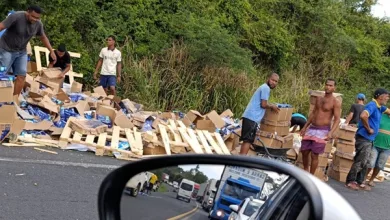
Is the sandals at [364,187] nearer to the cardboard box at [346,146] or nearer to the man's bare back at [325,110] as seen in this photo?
the cardboard box at [346,146]

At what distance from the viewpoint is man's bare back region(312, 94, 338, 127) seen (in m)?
8.95

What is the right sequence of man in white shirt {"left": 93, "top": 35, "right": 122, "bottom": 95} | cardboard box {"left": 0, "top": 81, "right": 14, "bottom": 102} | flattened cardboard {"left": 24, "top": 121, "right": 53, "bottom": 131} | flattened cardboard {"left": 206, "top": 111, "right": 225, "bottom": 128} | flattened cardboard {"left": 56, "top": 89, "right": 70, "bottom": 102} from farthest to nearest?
man in white shirt {"left": 93, "top": 35, "right": 122, "bottom": 95} < flattened cardboard {"left": 206, "top": 111, "right": 225, "bottom": 128} < flattened cardboard {"left": 56, "top": 89, "right": 70, "bottom": 102} < flattened cardboard {"left": 24, "top": 121, "right": 53, "bottom": 131} < cardboard box {"left": 0, "top": 81, "right": 14, "bottom": 102}

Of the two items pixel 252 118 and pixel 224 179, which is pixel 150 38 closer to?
pixel 252 118

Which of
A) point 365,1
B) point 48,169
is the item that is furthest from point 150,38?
point 365,1

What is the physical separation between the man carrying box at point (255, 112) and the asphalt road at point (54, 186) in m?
1.91

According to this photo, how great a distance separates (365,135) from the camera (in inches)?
377

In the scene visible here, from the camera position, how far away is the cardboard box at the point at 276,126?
9.80m

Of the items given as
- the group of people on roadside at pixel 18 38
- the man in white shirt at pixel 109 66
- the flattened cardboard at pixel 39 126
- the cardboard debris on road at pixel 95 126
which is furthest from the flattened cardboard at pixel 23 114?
the man in white shirt at pixel 109 66

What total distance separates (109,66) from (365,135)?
19.5 ft

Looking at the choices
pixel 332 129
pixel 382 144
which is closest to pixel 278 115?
pixel 332 129

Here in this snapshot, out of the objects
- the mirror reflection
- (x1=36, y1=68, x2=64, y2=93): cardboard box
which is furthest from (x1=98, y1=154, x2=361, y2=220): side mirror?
(x1=36, y1=68, x2=64, y2=93): cardboard box

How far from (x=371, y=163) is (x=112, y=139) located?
14.9 feet

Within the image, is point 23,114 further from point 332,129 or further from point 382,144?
point 382,144

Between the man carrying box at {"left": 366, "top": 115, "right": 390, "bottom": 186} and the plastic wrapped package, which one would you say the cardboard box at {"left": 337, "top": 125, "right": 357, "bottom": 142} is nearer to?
the man carrying box at {"left": 366, "top": 115, "right": 390, "bottom": 186}
